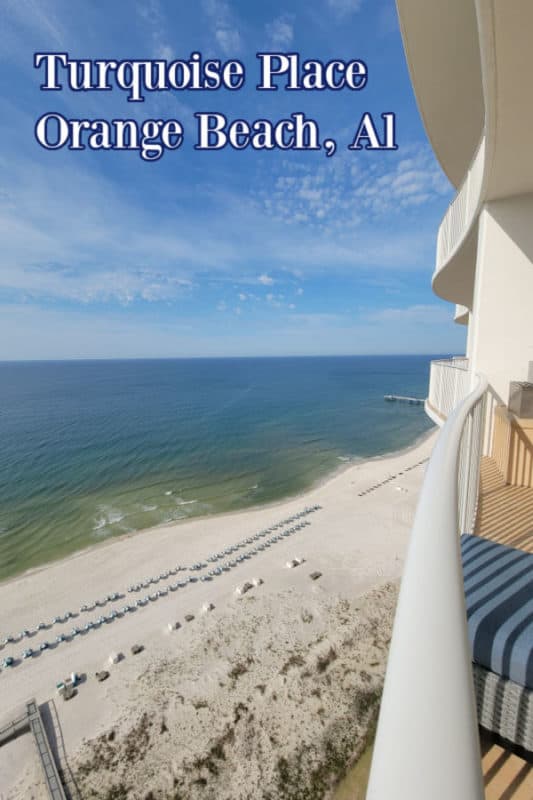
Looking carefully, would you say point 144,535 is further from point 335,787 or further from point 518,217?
point 518,217

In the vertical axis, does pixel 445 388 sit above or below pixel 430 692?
above

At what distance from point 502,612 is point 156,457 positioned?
123ft

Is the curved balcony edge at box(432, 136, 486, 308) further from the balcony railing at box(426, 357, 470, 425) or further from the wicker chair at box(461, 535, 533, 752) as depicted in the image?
the wicker chair at box(461, 535, 533, 752)

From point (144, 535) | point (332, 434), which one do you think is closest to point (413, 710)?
point (144, 535)

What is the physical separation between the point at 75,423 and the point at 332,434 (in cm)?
3927

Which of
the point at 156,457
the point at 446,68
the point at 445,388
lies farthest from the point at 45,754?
the point at 156,457

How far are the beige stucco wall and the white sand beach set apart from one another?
29.5ft

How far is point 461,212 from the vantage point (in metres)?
8.06

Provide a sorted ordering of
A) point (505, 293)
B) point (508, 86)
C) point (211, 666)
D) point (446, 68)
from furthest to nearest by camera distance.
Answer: point (211, 666) < point (446, 68) < point (505, 293) < point (508, 86)

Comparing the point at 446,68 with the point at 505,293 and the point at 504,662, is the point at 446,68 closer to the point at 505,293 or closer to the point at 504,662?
the point at 505,293

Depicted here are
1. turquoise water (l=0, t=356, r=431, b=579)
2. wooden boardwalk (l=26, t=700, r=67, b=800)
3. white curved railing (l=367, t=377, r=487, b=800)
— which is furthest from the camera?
turquoise water (l=0, t=356, r=431, b=579)

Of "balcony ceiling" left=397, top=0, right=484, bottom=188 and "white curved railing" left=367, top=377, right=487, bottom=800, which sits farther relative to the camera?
"balcony ceiling" left=397, top=0, right=484, bottom=188

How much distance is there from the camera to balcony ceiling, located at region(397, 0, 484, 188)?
6.65 metres

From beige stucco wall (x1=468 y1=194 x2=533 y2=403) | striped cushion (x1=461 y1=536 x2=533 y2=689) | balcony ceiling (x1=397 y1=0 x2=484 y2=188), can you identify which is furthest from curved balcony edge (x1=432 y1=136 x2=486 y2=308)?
striped cushion (x1=461 y1=536 x2=533 y2=689)
